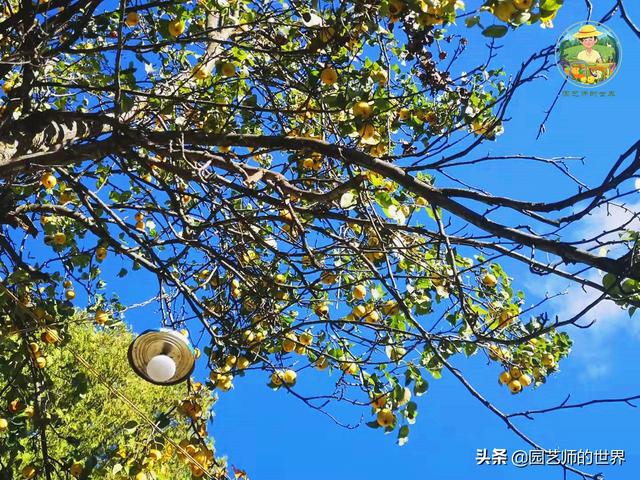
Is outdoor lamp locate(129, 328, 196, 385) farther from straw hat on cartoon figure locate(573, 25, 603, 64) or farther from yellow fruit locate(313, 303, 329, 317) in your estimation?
straw hat on cartoon figure locate(573, 25, 603, 64)

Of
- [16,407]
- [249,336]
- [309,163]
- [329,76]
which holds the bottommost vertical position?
[16,407]

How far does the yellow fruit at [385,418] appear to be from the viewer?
303cm

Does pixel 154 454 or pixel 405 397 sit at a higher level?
pixel 405 397

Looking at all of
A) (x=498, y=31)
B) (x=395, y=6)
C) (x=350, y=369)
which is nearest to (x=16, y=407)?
(x=350, y=369)

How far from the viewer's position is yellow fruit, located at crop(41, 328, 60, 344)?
368 cm

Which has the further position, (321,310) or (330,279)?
(321,310)

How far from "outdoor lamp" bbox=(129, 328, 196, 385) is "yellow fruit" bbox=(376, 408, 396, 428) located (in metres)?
0.86

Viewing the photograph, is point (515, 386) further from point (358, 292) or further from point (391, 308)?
point (358, 292)

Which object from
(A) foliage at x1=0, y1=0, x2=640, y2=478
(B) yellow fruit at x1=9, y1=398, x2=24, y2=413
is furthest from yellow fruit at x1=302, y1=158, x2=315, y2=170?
(B) yellow fruit at x1=9, y1=398, x2=24, y2=413

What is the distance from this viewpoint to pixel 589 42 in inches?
148

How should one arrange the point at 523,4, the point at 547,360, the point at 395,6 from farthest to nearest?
1. the point at 547,360
2. the point at 395,6
3. the point at 523,4

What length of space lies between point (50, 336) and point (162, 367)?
1385 millimetres

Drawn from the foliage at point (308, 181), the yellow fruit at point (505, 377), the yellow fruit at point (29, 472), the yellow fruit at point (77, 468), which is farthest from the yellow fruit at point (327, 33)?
the yellow fruit at point (29, 472)
